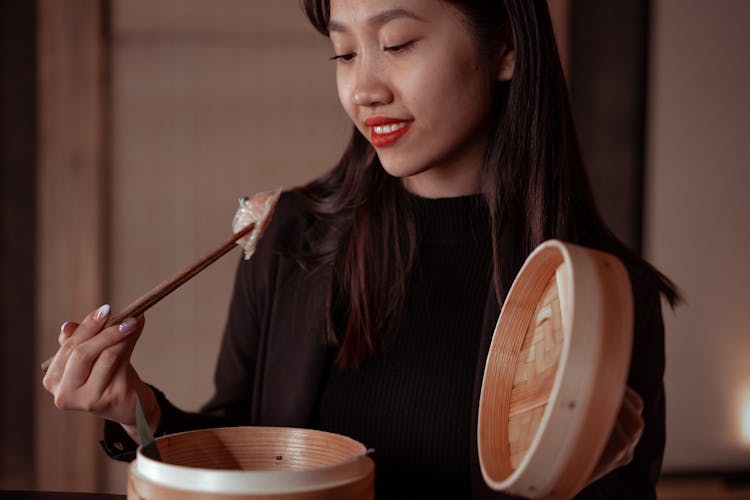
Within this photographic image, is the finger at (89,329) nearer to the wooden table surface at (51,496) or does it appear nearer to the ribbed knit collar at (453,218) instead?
the wooden table surface at (51,496)

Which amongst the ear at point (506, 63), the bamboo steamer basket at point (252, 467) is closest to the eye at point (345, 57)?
the ear at point (506, 63)

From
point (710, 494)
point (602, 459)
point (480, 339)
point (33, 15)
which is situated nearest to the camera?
point (602, 459)

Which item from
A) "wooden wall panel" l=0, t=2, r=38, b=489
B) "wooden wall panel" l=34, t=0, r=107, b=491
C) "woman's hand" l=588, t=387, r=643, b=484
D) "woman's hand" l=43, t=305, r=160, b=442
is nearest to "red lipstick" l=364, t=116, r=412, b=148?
"woman's hand" l=43, t=305, r=160, b=442

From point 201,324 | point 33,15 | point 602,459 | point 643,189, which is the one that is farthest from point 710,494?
point 33,15

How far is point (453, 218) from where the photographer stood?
146cm

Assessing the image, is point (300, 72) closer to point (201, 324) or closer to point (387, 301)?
point (201, 324)

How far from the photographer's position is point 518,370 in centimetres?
87

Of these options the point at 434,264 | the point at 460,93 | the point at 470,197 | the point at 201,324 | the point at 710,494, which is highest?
the point at 460,93

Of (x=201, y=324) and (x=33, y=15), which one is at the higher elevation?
(x=33, y=15)

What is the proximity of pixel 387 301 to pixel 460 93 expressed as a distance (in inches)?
15.5

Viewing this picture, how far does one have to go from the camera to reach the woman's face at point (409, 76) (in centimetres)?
118

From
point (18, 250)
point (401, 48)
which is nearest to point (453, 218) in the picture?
point (401, 48)

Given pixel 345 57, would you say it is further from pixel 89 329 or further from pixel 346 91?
pixel 89 329

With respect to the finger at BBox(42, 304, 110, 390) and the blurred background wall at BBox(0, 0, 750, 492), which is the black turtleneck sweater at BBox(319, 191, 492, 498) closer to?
the finger at BBox(42, 304, 110, 390)
